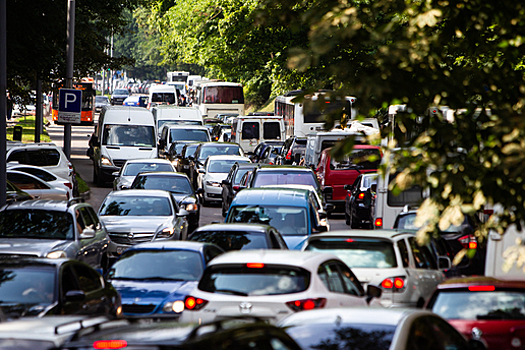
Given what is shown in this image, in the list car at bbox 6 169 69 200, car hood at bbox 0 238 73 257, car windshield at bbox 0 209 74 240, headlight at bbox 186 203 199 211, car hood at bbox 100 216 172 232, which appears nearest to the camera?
car hood at bbox 0 238 73 257

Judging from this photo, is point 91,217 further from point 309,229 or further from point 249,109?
point 249,109

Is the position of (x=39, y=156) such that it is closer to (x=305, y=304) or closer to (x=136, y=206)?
(x=136, y=206)

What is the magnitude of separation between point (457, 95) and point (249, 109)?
76683 millimetres

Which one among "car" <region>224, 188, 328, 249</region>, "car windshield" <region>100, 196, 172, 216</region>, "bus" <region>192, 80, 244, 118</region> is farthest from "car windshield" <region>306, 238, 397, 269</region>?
"bus" <region>192, 80, 244, 118</region>

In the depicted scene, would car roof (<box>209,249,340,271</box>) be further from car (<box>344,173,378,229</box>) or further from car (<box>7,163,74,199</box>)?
car (<box>7,163,74,199</box>)

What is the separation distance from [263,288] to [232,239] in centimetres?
431

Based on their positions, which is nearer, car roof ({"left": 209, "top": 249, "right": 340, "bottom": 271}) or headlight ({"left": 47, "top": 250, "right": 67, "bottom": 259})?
car roof ({"left": 209, "top": 249, "right": 340, "bottom": 271})

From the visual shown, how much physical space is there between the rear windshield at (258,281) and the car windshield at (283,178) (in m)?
11.4

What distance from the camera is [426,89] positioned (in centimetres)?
560

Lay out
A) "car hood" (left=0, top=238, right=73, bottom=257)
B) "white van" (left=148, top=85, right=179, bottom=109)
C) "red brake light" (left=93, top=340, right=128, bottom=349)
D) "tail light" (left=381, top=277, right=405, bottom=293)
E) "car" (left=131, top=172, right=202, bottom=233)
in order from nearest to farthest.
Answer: "red brake light" (left=93, top=340, right=128, bottom=349)
"tail light" (left=381, top=277, right=405, bottom=293)
"car hood" (left=0, top=238, right=73, bottom=257)
"car" (left=131, top=172, right=202, bottom=233)
"white van" (left=148, top=85, right=179, bottom=109)

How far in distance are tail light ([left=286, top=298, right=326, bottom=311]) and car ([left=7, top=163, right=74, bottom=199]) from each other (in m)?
15.8

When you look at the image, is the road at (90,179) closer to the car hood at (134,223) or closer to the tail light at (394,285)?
the car hood at (134,223)

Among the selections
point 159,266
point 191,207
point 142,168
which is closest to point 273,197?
point 159,266

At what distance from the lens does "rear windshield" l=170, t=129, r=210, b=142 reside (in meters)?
38.4
